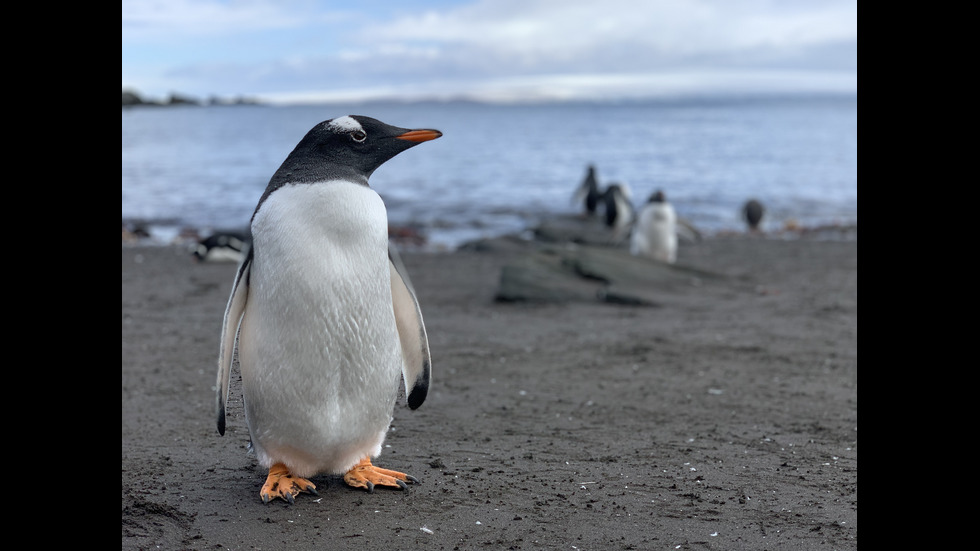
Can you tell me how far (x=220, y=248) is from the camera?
38.4 ft

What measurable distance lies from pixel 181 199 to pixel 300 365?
24.0 metres

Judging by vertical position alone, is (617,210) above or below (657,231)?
above

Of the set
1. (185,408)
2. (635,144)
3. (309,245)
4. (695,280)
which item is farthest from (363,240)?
(635,144)

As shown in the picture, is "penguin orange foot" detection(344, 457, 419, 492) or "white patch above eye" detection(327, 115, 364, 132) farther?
"penguin orange foot" detection(344, 457, 419, 492)

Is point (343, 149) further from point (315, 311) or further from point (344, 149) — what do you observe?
point (315, 311)

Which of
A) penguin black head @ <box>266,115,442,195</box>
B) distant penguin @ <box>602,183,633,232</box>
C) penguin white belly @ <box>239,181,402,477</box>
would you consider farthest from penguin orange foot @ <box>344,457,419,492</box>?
distant penguin @ <box>602,183,633,232</box>

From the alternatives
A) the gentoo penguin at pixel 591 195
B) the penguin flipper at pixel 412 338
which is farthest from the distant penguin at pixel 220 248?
the gentoo penguin at pixel 591 195

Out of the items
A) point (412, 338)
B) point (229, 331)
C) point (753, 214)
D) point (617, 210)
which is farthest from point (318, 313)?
point (753, 214)

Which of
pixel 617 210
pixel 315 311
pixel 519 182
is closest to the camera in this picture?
pixel 315 311

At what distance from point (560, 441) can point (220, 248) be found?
868cm

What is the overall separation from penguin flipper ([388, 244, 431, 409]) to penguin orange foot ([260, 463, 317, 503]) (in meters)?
0.55

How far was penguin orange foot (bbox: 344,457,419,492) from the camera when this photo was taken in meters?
3.30

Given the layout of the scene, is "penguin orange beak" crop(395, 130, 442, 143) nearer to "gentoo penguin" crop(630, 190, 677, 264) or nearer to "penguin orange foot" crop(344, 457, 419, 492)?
"penguin orange foot" crop(344, 457, 419, 492)
